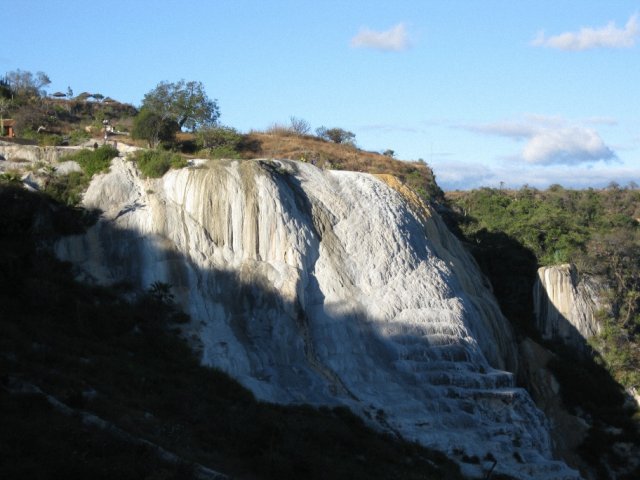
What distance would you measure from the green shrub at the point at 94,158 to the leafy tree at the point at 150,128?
A: 9450 millimetres

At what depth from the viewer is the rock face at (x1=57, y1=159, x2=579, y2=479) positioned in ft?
84.7

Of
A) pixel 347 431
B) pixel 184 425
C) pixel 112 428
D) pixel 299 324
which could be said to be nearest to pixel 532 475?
pixel 347 431

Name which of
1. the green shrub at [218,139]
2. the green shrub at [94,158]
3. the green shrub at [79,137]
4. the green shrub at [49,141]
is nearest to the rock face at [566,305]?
the green shrub at [218,139]

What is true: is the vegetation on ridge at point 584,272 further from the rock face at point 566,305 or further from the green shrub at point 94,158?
the green shrub at point 94,158

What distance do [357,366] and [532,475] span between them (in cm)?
537

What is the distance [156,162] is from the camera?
30.8 m

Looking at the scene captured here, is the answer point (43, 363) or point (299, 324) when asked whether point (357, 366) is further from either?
point (43, 363)

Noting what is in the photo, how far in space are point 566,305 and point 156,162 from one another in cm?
1766

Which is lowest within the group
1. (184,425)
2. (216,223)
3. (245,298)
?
(184,425)

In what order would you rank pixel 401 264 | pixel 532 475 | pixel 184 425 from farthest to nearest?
pixel 401 264 < pixel 532 475 < pixel 184 425

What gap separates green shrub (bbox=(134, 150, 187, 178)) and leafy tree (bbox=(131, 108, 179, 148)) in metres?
9.71

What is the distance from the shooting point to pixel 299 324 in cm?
2762

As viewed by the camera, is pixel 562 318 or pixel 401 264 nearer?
pixel 401 264

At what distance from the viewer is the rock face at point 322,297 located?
25812 mm
